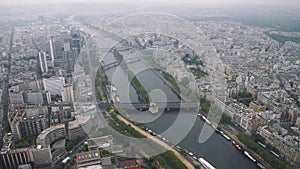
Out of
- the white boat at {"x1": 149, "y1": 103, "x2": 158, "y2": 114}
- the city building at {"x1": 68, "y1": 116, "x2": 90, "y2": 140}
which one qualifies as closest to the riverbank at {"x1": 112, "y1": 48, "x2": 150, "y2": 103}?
the white boat at {"x1": 149, "y1": 103, "x2": 158, "y2": 114}

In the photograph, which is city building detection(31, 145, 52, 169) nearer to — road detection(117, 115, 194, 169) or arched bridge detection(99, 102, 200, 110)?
road detection(117, 115, 194, 169)

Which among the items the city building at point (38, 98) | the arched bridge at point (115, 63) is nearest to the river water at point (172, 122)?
the arched bridge at point (115, 63)

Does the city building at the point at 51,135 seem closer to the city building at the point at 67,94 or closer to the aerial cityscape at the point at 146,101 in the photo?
the aerial cityscape at the point at 146,101

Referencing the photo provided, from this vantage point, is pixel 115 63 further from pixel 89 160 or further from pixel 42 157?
pixel 89 160

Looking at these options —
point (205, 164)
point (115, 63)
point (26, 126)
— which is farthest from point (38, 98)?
point (205, 164)

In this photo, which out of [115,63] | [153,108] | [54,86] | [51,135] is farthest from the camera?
[115,63]

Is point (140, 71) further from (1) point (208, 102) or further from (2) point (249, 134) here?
(2) point (249, 134)

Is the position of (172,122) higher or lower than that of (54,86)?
lower
